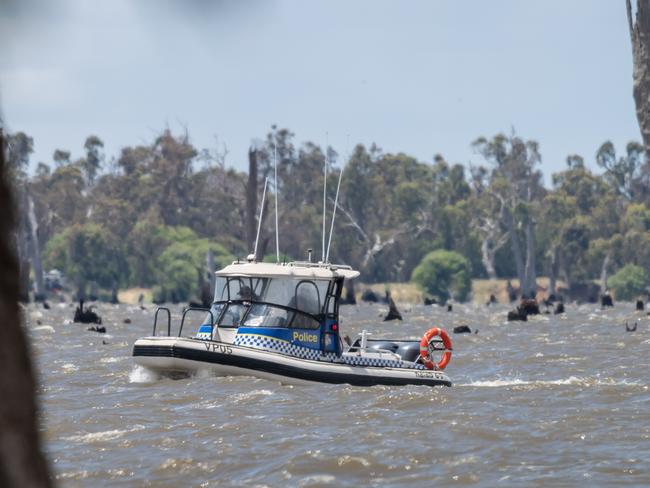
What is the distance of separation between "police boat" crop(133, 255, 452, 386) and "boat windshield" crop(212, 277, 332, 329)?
0.06 ft

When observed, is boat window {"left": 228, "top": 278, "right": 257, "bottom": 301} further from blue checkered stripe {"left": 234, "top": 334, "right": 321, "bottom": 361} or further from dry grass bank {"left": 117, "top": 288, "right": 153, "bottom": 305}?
dry grass bank {"left": 117, "top": 288, "right": 153, "bottom": 305}

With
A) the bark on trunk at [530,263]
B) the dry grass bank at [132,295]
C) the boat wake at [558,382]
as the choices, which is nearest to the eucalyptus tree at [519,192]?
the bark on trunk at [530,263]

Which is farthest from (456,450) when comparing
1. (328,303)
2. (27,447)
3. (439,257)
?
(439,257)

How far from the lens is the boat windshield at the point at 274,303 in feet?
72.0

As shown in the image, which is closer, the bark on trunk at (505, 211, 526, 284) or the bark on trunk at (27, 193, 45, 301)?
the bark on trunk at (27, 193, 45, 301)

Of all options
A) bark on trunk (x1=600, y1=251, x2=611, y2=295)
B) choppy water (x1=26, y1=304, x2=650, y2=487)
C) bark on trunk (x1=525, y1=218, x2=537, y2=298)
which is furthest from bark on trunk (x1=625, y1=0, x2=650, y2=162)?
bark on trunk (x1=600, y1=251, x2=611, y2=295)

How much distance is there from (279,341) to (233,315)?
1042mm

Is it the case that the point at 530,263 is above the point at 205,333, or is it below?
above

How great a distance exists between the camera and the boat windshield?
2195 centimetres

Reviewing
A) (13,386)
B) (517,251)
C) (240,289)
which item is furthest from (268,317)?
(517,251)

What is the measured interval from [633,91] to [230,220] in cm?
9751

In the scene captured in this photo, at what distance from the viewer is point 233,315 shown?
22.3 meters

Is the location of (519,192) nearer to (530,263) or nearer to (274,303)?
(530,263)

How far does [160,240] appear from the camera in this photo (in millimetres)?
150125
